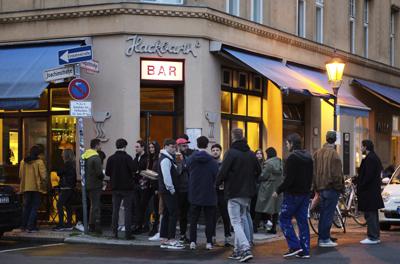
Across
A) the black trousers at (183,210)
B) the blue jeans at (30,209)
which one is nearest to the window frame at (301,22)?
the black trousers at (183,210)

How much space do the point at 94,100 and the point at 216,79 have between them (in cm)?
299

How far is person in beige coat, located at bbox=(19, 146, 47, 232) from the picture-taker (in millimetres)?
15750

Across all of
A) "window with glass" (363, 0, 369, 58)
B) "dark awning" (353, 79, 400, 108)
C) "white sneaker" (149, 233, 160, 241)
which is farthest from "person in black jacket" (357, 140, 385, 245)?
"window with glass" (363, 0, 369, 58)

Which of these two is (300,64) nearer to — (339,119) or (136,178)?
(339,119)

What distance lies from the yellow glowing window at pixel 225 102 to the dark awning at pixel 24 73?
12.9 ft

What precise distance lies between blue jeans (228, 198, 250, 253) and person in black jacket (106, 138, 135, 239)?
2985 mm

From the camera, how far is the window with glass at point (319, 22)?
23.8 metres

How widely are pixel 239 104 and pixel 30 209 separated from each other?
21.0 ft

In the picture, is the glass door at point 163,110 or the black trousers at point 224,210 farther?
the glass door at point 163,110

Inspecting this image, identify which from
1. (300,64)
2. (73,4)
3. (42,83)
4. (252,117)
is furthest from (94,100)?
(300,64)

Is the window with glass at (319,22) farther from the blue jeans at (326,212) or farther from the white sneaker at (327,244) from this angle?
the white sneaker at (327,244)

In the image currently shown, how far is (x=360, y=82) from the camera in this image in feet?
83.1

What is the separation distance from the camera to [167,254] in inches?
504

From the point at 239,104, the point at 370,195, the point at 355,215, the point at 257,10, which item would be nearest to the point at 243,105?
the point at 239,104
